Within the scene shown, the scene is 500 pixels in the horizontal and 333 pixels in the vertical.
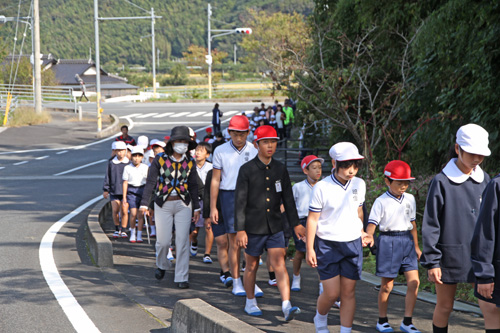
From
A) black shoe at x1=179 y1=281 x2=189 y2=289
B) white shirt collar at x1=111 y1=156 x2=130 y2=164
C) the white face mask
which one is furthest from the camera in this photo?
white shirt collar at x1=111 y1=156 x2=130 y2=164

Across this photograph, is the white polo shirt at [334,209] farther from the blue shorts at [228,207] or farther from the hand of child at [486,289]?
the blue shorts at [228,207]

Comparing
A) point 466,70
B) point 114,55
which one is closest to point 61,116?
point 466,70

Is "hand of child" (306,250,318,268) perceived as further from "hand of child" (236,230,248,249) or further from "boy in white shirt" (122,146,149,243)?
"boy in white shirt" (122,146,149,243)

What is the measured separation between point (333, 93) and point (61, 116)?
1324 inches

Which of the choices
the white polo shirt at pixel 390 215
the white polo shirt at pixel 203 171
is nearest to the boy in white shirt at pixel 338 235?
the white polo shirt at pixel 390 215

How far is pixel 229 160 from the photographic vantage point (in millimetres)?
7730

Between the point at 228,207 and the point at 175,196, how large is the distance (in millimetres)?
771

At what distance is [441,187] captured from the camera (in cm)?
511

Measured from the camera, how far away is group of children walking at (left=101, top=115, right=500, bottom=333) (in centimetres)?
488

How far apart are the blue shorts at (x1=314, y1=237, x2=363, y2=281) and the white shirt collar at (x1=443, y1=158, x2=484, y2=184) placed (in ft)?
3.63

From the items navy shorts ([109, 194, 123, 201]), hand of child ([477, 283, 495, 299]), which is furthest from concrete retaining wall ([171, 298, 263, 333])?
navy shorts ([109, 194, 123, 201])

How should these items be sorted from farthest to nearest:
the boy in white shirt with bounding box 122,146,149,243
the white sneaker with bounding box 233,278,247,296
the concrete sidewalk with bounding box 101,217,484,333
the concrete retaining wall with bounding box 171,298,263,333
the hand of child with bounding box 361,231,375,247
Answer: the boy in white shirt with bounding box 122,146,149,243 → the white sneaker with bounding box 233,278,247,296 → the concrete sidewalk with bounding box 101,217,484,333 → the hand of child with bounding box 361,231,375,247 → the concrete retaining wall with bounding box 171,298,263,333

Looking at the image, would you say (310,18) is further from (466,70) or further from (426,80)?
(466,70)

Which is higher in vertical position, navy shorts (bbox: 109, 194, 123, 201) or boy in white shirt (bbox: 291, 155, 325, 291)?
boy in white shirt (bbox: 291, 155, 325, 291)
